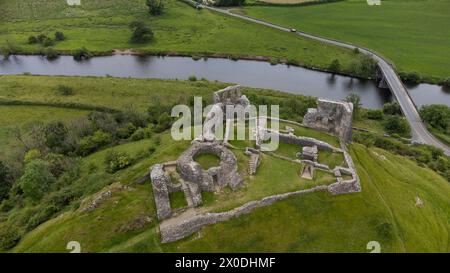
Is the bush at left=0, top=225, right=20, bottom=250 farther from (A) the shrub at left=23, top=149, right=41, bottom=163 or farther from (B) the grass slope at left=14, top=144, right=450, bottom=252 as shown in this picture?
(A) the shrub at left=23, top=149, right=41, bottom=163

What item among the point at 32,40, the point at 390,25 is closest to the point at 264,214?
the point at 32,40

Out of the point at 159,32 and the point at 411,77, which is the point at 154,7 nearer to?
the point at 159,32

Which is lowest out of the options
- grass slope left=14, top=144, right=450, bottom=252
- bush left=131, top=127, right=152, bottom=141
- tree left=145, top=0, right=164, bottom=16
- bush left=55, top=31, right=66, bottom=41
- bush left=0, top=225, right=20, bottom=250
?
bush left=0, top=225, right=20, bottom=250

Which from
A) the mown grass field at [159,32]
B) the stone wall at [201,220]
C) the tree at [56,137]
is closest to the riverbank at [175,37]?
the mown grass field at [159,32]

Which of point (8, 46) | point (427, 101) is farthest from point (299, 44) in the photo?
point (8, 46)

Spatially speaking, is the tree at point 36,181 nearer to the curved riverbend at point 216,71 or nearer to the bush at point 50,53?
the curved riverbend at point 216,71

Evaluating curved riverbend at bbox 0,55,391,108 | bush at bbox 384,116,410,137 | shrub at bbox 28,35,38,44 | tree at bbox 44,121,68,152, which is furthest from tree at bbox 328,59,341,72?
shrub at bbox 28,35,38,44
